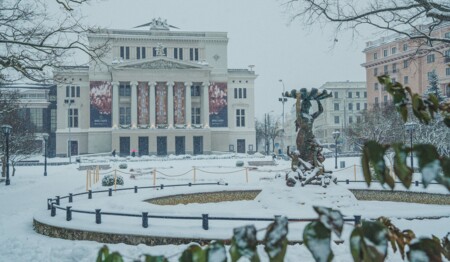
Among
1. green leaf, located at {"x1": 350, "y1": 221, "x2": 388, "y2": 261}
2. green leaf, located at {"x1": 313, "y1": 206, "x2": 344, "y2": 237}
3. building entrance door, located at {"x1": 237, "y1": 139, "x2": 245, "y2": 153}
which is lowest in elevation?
building entrance door, located at {"x1": 237, "y1": 139, "x2": 245, "y2": 153}

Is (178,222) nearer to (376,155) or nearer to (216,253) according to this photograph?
(216,253)

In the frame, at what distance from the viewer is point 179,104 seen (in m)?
74.8

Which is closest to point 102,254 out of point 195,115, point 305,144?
point 305,144

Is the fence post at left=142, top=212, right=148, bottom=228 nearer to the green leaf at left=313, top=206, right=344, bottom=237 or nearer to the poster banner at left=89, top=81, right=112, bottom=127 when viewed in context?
the green leaf at left=313, top=206, right=344, bottom=237

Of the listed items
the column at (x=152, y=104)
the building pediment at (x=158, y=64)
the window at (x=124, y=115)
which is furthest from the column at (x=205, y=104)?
the window at (x=124, y=115)

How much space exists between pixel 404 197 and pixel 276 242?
21457mm

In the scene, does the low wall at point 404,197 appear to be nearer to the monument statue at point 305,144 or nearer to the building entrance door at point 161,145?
the monument statue at point 305,144

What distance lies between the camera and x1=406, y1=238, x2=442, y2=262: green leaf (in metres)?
1.47

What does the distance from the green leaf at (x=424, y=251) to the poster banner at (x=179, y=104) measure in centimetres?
7381

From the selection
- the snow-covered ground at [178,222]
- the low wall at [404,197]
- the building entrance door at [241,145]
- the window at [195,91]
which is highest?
the window at [195,91]

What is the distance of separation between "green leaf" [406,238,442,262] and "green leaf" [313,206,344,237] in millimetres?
290

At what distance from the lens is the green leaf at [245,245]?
1.51 meters

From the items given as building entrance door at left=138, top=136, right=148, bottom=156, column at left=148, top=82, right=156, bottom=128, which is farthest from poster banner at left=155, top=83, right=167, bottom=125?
building entrance door at left=138, top=136, right=148, bottom=156

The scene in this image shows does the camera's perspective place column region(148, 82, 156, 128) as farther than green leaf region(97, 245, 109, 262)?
Yes
